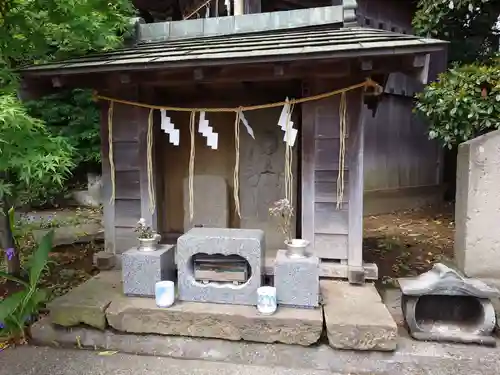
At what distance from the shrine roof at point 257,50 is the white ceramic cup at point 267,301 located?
226cm

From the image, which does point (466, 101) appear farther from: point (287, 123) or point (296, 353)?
point (296, 353)

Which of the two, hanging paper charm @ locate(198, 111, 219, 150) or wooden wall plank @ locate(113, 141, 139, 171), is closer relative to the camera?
hanging paper charm @ locate(198, 111, 219, 150)

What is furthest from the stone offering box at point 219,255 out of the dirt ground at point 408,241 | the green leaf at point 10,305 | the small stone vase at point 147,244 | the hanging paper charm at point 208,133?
the dirt ground at point 408,241

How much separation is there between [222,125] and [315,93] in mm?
1490

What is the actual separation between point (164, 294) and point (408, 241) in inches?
217

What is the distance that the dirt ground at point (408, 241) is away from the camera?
19.3 feet

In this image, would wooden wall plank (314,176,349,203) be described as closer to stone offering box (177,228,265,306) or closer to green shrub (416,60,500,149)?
stone offering box (177,228,265,306)

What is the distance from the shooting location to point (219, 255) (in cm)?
386

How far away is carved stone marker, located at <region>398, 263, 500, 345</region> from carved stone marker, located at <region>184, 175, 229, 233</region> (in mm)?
2491

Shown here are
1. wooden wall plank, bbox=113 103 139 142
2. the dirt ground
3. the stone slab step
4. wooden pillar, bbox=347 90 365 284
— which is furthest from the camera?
the stone slab step

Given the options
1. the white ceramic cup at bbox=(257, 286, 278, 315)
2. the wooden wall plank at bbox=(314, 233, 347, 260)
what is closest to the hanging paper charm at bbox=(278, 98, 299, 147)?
the wooden wall plank at bbox=(314, 233, 347, 260)

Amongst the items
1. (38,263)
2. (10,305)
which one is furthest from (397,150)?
(10,305)

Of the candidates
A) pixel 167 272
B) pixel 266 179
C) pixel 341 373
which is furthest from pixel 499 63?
pixel 167 272

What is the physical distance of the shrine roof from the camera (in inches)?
139
